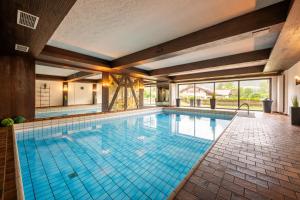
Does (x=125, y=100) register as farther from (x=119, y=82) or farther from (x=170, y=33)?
(x=170, y=33)

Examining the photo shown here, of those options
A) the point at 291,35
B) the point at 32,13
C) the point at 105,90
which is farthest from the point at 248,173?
the point at 105,90

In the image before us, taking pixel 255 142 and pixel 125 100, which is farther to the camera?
pixel 125 100

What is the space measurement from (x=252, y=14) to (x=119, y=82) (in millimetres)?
7008

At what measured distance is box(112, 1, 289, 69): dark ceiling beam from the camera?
242 centimetres

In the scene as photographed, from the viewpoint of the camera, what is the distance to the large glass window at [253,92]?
979 centimetres

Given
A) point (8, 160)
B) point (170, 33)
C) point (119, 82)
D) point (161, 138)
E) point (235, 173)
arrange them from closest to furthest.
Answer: point (235, 173)
point (8, 160)
point (170, 33)
point (161, 138)
point (119, 82)

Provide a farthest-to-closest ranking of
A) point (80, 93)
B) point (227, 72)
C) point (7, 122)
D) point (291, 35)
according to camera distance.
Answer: point (80, 93) → point (227, 72) → point (7, 122) → point (291, 35)

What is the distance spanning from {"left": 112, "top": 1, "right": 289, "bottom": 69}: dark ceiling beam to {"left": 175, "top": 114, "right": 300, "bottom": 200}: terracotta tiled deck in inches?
95.5

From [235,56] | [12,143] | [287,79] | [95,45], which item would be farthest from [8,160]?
[287,79]

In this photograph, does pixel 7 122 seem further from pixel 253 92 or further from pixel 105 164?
pixel 253 92

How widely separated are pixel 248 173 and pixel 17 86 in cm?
701

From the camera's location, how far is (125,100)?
8938mm

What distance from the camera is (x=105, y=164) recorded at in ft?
8.87

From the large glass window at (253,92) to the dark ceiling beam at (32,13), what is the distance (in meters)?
11.4
